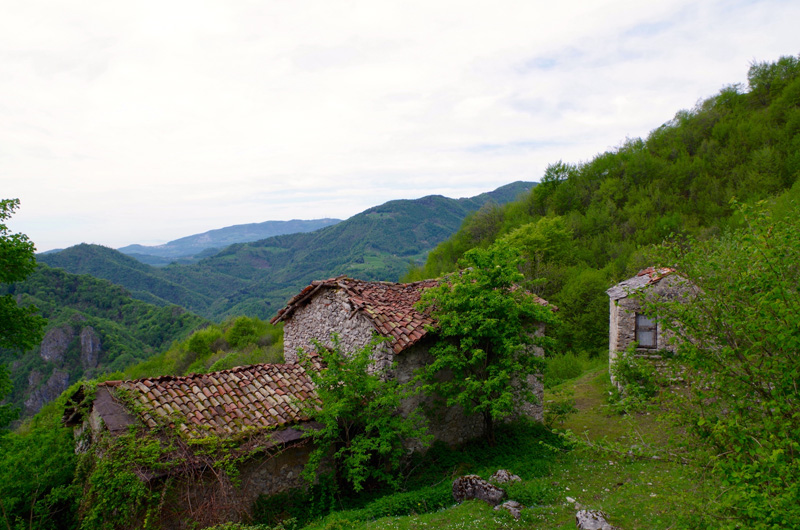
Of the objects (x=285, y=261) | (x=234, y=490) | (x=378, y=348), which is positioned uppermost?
(x=285, y=261)

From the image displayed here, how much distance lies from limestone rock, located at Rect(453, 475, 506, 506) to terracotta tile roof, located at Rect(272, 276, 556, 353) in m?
3.29

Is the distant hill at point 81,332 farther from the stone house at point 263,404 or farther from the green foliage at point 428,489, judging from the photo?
the green foliage at point 428,489

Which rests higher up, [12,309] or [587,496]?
[12,309]

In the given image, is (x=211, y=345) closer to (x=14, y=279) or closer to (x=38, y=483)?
(x=14, y=279)

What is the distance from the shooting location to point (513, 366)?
10.8 metres

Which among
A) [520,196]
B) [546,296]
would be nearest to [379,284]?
[546,296]

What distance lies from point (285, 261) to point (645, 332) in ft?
510

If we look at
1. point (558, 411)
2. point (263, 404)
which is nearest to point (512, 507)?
point (558, 411)

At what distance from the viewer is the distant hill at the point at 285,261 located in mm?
113312

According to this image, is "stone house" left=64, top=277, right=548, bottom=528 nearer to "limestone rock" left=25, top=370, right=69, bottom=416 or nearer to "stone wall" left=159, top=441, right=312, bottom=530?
"stone wall" left=159, top=441, right=312, bottom=530

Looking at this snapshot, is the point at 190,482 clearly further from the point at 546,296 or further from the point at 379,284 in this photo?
the point at 546,296

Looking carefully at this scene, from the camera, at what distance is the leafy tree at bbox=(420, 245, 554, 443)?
35.2ft

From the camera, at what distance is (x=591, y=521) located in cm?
750

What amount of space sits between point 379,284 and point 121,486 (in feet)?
27.4
